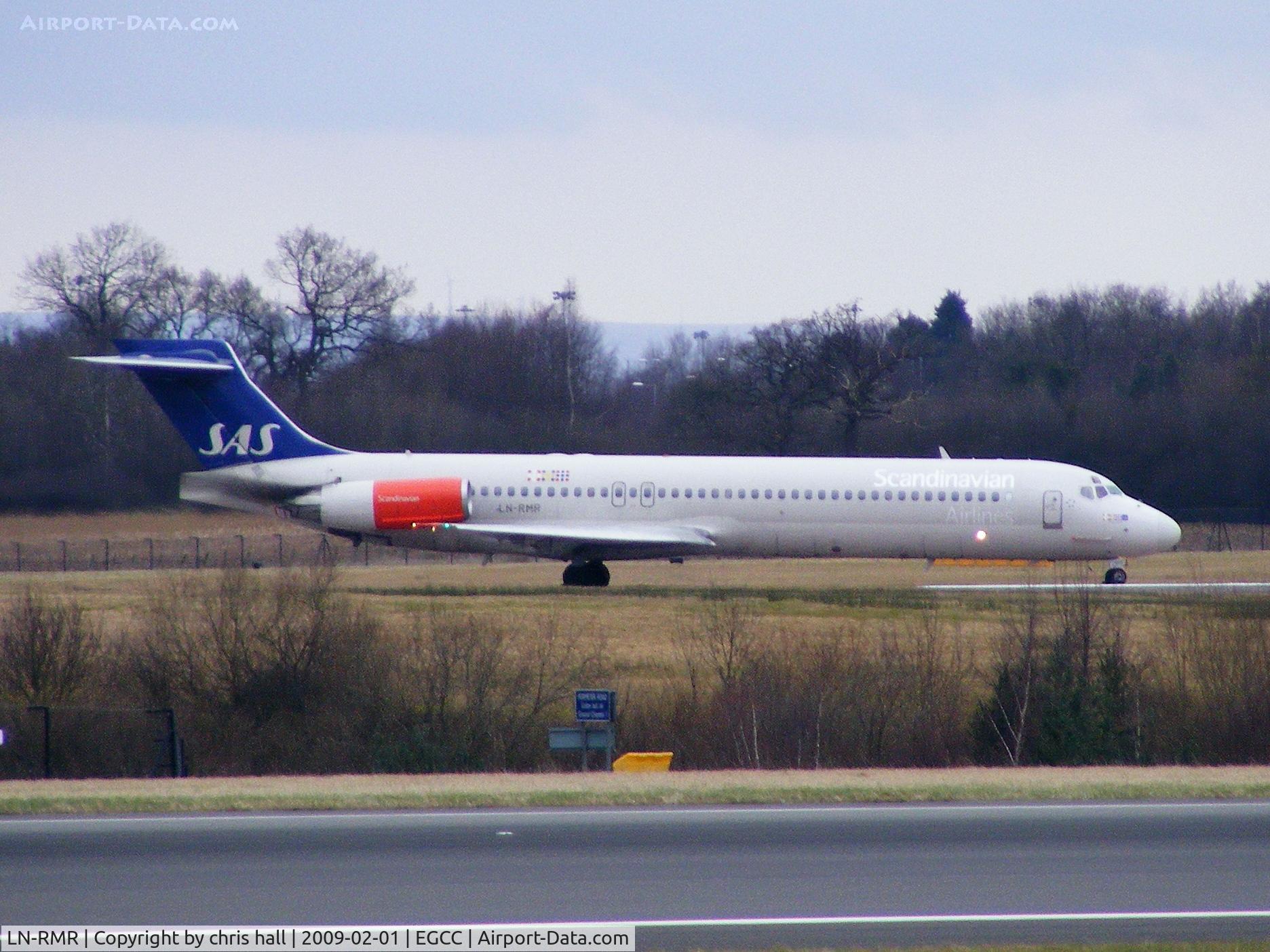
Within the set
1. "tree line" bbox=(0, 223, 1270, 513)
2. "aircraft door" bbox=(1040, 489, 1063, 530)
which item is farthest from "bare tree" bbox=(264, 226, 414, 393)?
"aircraft door" bbox=(1040, 489, 1063, 530)

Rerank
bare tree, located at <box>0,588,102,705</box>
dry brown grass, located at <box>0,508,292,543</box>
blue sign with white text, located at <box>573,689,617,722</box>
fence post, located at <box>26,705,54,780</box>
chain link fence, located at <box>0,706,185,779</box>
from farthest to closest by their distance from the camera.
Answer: dry brown grass, located at <box>0,508,292,543</box> < bare tree, located at <box>0,588,102,705</box> < chain link fence, located at <box>0,706,185,779</box> < fence post, located at <box>26,705,54,780</box> < blue sign with white text, located at <box>573,689,617,722</box>

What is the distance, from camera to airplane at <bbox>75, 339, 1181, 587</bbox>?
36.0m

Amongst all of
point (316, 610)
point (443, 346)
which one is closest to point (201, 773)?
point (316, 610)

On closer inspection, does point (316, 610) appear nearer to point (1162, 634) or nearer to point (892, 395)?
point (1162, 634)

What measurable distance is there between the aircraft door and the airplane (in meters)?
0.04

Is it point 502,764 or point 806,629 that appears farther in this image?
point 806,629

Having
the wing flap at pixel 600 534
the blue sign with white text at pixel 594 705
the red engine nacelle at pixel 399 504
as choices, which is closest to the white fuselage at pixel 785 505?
the wing flap at pixel 600 534

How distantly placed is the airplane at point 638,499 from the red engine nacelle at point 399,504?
0.04 meters

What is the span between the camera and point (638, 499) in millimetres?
36312

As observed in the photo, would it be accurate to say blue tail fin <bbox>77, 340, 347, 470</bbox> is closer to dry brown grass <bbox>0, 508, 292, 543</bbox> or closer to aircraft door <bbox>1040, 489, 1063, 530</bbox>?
dry brown grass <bbox>0, 508, 292, 543</bbox>

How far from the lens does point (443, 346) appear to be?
7525 centimetres

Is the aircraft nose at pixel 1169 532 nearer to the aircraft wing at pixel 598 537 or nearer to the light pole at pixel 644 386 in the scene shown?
the aircraft wing at pixel 598 537

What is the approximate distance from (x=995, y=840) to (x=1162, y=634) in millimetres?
18771

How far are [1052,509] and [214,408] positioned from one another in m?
20.3
